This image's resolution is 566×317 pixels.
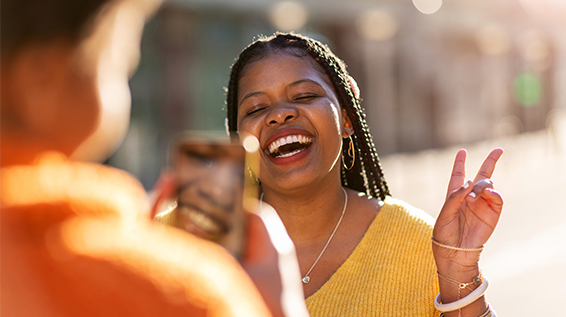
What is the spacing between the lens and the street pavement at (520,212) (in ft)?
18.5

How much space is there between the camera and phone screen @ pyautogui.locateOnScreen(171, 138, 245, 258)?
98 cm

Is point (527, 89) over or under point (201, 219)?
over

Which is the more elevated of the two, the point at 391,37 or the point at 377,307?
the point at 391,37

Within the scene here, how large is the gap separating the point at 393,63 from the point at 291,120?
15509 millimetres

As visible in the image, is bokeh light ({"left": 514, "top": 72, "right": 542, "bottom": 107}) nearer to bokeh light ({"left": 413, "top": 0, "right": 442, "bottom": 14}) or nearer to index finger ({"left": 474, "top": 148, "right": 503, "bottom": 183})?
bokeh light ({"left": 413, "top": 0, "right": 442, "bottom": 14})

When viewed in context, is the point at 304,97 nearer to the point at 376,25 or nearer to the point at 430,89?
the point at 376,25

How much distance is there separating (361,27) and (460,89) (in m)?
8.04

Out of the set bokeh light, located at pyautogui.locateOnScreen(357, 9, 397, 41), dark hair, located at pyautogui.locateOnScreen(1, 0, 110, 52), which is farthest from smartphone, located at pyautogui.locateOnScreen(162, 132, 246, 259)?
bokeh light, located at pyautogui.locateOnScreen(357, 9, 397, 41)

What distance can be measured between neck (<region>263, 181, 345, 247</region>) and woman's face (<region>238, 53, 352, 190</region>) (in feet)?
0.32

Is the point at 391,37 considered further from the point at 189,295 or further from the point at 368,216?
the point at 189,295

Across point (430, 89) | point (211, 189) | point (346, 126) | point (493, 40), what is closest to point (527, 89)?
point (493, 40)

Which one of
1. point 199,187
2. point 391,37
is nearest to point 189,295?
point 199,187

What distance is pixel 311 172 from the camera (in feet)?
7.75

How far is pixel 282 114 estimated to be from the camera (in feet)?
7.86
